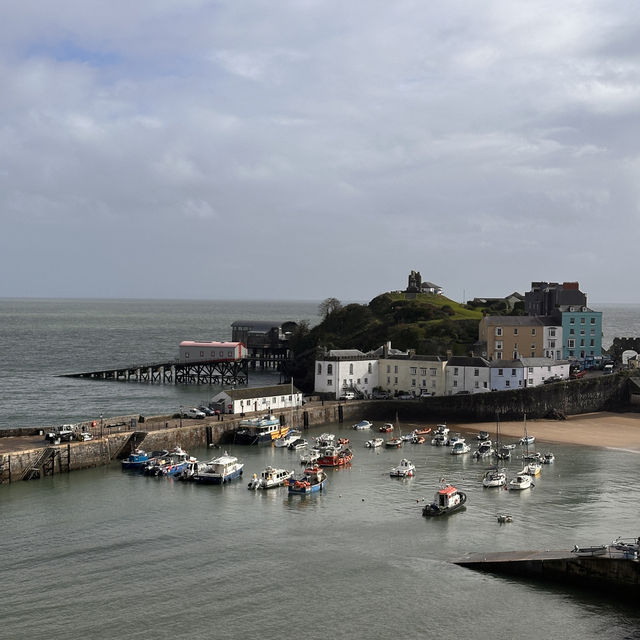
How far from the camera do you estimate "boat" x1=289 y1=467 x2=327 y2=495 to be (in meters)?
56.2

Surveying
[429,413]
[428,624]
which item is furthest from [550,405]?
[428,624]

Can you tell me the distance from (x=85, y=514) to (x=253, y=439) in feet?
82.5

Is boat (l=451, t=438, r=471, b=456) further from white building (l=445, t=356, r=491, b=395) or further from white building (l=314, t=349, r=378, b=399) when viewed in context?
white building (l=314, t=349, r=378, b=399)

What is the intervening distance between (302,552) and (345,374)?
51643mm

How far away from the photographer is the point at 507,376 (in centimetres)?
9419

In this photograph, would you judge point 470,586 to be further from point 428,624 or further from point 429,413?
point 429,413

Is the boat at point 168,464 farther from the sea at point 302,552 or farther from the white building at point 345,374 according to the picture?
the white building at point 345,374

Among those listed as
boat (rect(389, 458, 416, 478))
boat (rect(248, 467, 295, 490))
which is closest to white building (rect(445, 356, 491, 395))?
boat (rect(389, 458, 416, 478))

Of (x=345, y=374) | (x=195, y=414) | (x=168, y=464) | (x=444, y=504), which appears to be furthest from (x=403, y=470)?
(x=345, y=374)

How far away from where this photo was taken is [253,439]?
7381cm

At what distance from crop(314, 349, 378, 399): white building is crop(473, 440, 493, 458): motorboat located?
2359cm

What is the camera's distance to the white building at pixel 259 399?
267ft

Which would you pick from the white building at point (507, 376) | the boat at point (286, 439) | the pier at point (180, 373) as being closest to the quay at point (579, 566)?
the boat at point (286, 439)

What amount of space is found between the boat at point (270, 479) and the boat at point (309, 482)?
916 millimetres
